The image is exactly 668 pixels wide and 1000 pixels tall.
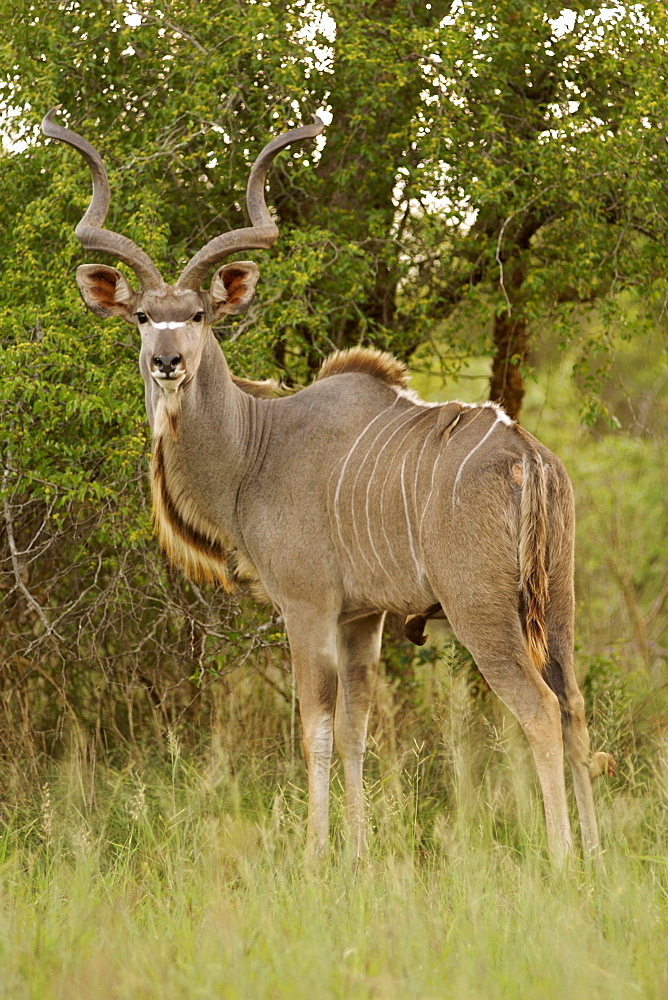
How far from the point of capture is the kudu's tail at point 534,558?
3416mm

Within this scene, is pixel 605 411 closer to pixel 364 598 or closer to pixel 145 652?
pixel 364 598

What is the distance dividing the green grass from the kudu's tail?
506 mm

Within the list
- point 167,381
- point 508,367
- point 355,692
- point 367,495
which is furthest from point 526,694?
point 508,367

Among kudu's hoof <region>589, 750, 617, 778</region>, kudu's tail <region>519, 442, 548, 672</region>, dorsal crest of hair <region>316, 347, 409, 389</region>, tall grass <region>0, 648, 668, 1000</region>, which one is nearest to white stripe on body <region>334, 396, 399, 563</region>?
dorsal crest of hair <region>316, 347, 409, 389</region>

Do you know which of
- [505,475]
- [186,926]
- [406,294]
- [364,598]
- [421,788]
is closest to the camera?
[186,926]

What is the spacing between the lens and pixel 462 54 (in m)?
4.61

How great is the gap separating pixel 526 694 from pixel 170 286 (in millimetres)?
1842

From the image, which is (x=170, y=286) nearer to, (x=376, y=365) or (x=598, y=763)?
(x=376, y=365)

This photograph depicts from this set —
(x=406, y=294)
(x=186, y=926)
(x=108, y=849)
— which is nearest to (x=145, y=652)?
(x=108, y=849)

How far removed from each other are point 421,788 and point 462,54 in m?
2.86

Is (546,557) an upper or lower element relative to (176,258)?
lower

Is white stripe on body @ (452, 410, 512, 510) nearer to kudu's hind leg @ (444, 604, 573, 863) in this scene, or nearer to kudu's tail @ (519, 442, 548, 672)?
kudu's tail @ (519, 442, 548, 672)

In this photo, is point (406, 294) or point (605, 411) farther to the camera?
point (406, 294)

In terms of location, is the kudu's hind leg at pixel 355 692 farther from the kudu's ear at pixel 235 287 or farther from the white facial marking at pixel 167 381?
→ the kudu's ear at pixel 235 287
